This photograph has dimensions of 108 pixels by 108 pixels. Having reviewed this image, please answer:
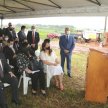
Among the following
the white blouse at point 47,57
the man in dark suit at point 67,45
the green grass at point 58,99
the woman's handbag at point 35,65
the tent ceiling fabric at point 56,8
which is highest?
the tent ceiling fabric at point 56,8

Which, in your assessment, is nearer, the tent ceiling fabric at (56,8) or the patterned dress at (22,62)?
the patterned dress at (22,62)

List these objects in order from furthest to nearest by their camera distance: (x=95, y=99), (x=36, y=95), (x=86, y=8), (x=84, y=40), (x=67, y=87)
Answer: (x=84, y=40) → (x=86, y=8) → (x=67, y=87) → (x=36, y=95) → (x=95, y=99)

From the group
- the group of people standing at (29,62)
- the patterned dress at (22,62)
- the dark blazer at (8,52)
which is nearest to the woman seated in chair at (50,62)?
the group of people standing at (29,62)

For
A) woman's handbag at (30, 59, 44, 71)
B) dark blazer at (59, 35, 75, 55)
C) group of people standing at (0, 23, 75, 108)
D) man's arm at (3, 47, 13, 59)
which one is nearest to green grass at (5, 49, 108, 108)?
group of people standing at (0, 23, 75, 108)

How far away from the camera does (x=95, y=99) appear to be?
271 centimetres

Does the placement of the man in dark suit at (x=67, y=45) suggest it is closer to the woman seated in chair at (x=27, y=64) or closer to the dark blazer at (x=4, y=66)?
the woman seated in chair at (x=27, y=64)

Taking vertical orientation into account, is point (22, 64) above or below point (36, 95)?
above

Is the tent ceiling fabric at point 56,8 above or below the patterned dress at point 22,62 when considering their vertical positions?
above

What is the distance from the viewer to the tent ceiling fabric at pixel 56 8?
14.4 feet

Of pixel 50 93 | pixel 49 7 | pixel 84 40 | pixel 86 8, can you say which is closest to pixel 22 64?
pixel 50 93

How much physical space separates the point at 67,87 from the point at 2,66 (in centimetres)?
176

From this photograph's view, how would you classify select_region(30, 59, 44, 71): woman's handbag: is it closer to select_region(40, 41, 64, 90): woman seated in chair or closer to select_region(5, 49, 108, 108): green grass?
select_region(40, 41, 64, 90): woman seated in chair

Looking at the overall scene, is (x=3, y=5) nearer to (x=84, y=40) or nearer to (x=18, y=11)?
(x=18, y=11)

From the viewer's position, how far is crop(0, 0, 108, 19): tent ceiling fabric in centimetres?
439
